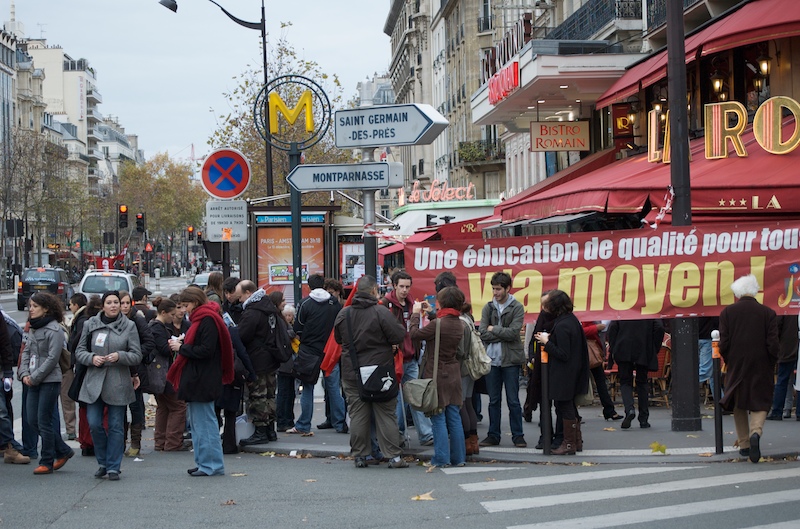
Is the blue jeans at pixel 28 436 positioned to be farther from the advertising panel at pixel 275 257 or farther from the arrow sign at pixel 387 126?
the advertising panel at pixel 275 257

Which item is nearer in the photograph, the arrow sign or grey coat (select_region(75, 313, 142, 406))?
grey coat (select_region(75, 313, 142, 406))

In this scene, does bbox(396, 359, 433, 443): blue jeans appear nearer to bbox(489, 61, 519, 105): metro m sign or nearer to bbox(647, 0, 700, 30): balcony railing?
bbox(647, 0, 700, 30): balcony railing

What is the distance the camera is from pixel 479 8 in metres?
58.8

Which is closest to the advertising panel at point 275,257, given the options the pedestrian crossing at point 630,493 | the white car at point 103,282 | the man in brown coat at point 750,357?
the white car at point 103,282

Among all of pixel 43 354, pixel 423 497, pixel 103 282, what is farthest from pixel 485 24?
pixel 423 497

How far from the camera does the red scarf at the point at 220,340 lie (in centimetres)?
1049

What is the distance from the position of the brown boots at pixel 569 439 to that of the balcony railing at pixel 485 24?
47864mm

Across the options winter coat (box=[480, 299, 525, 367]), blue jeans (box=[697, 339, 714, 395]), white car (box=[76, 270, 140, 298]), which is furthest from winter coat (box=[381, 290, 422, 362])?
white car (box=[76, 270, 140, 298])

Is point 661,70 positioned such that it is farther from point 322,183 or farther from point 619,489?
point 619,489

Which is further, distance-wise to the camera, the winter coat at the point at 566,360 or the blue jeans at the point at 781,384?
the blue jeans at the point at 781,384

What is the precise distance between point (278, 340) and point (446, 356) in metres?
2.32

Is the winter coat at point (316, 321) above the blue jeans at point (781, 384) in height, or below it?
above

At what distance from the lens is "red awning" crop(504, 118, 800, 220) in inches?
560

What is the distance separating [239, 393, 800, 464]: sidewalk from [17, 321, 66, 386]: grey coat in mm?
2426
